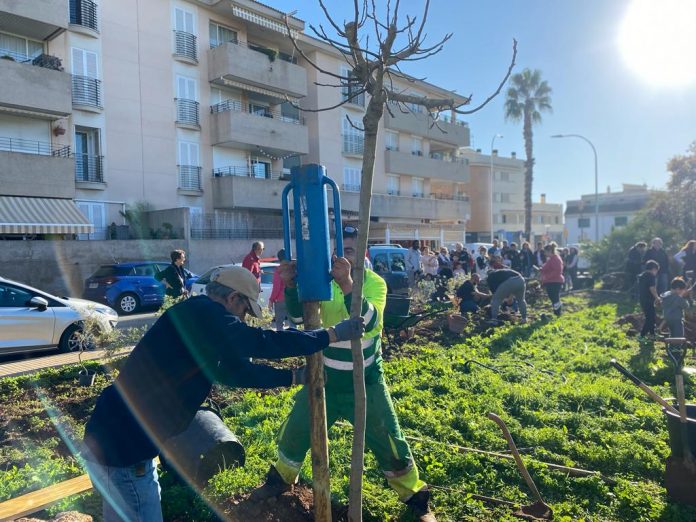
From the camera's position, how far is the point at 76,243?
18422mm

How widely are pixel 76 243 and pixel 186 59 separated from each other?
10.6 m

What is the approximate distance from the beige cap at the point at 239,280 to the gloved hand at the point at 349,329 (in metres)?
0.47

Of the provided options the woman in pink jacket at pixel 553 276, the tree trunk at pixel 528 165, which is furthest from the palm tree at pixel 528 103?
the woman in pink jacket at pixel 553 276

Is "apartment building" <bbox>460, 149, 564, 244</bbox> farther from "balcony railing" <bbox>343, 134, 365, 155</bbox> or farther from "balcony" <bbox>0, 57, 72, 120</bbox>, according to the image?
"balcony" <bbox>0, 57, 72, 120</bbox>

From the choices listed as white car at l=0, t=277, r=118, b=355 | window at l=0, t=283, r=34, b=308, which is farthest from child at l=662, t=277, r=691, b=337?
window at l=0, t=283, r=34, b=308

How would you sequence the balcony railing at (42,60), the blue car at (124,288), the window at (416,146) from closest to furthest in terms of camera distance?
the blue car at (124,288)
the balcony railing at (42,60)
the window at (416,146)

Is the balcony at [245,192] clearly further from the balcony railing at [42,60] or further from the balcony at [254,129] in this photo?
the balcony railing at [42,60]

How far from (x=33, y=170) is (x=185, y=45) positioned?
9.47m

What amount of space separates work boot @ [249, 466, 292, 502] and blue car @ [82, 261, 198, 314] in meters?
12.4

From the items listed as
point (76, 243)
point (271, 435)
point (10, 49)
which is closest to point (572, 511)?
point (271, 435)

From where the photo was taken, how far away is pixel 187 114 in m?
24.5

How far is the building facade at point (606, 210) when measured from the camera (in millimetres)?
62438

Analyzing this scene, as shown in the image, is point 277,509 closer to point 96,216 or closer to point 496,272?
point 496,272

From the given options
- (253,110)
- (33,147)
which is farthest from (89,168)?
(253,110)
